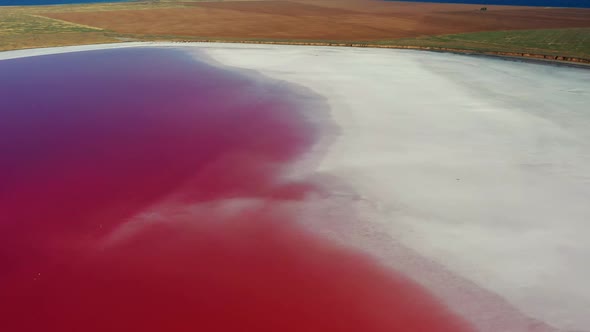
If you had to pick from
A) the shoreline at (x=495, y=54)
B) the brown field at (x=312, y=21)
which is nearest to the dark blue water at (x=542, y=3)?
the brown field at (x=312, y=21)

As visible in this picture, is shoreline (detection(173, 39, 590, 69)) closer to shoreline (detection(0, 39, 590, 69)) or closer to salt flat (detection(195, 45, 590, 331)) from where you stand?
shoreline (detection(0, 39, 590, 69))

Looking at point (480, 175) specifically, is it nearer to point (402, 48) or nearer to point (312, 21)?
point (402, 48)

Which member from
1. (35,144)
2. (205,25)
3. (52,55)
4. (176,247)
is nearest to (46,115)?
(35,144)

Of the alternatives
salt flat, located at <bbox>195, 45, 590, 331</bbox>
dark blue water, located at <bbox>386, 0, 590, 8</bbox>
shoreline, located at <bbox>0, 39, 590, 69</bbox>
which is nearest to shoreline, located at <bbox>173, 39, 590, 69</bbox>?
shoreline, located at <bbox>0, 39, 590, 69</bbox>

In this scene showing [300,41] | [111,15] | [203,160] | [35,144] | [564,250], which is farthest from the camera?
[111,15]

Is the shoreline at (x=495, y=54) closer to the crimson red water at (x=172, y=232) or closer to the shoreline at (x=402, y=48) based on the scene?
the shoreline at (x=402, y=48)

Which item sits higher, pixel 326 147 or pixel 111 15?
pixel 111 15

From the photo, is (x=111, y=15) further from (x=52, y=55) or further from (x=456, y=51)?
(x=456, y=51)
